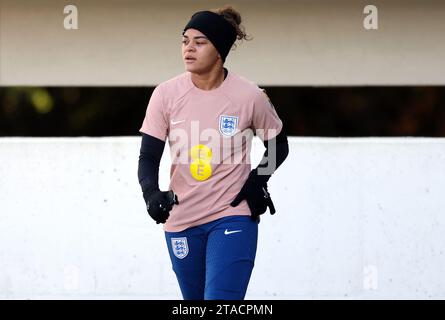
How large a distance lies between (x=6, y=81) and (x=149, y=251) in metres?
2.43

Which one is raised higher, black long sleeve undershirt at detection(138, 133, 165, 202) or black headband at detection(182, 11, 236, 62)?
black headband at detection(182, 11, 236, 62)

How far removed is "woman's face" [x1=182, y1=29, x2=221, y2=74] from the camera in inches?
195

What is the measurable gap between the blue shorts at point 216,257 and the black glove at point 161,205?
183 millimetres

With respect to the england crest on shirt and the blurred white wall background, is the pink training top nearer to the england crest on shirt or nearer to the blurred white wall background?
the england crest on shirt

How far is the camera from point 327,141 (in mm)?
7828

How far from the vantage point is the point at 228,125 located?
4930 millimetres

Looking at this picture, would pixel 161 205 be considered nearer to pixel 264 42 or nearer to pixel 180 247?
pixel 180 247

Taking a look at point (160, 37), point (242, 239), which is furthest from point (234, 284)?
point (160, 37)

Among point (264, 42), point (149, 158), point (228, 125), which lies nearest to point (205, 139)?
point (228, 125)

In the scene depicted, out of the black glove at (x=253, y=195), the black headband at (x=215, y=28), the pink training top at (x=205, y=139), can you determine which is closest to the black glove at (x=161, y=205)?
the pink training top at (x=205, y=139)

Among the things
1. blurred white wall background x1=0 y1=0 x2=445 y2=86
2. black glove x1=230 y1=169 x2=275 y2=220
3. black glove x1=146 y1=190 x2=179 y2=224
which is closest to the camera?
black glove x1=146 y1=190 x2=179 y2=224

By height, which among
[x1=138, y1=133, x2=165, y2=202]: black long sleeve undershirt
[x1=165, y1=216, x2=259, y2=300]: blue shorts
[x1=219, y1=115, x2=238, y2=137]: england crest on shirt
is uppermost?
[x1=219, y1=115, x2=238, y2=137]: england crest on shirt

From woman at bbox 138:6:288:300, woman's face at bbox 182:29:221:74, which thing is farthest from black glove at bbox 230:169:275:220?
woman's face at bbox 182:29:221:74

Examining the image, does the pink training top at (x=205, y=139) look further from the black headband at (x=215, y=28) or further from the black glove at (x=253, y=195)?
the black headband at (x=215, y=28)
